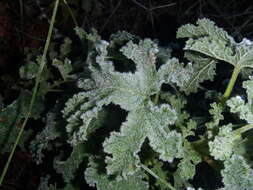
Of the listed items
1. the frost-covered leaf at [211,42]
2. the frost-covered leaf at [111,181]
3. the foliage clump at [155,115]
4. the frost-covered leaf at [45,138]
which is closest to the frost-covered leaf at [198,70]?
the foliage clump at [155,115]

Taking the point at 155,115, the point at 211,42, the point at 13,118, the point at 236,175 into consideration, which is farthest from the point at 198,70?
the point at 13,118

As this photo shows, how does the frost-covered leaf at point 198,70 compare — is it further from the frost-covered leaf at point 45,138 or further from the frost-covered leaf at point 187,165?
the frost-covered leaf at point 45,138

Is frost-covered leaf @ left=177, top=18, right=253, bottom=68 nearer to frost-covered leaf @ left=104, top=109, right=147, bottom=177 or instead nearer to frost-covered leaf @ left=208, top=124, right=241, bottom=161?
frost-covered leaf @ left=208, top=124, right=241, bottom=161

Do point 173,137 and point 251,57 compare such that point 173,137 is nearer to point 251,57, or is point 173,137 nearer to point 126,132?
point 126,132

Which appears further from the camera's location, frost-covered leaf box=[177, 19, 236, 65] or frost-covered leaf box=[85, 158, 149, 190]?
frost-covered leaf box=[85, 158, 149, 190]

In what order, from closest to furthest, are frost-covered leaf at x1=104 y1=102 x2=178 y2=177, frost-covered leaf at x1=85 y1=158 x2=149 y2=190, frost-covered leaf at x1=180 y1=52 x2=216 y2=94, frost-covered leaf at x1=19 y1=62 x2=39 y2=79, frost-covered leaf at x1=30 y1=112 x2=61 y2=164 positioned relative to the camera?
frost-covered leaf at x1=104 y1=102 x2=178 y2=177 < frost-covered leaf at x1=85 y1=158 x2=149 y2=190 < frost-covered leaf at x1=180 y1=52 x2=216 y2=94 < frost-covered leaf at x1=30 y1=112 x2=61 y2=164 < frost-covered leaf at x1=19 y1=62 x2=39 y2=79

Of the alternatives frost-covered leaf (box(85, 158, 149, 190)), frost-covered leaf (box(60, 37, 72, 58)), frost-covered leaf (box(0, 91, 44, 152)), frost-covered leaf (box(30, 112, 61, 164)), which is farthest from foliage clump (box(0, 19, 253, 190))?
frost-covered leaf (box(0, 91, 44, 152))

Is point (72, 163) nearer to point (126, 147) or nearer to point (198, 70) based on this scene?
point (126, 147)

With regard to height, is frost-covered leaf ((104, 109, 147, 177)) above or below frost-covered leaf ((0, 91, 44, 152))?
below
